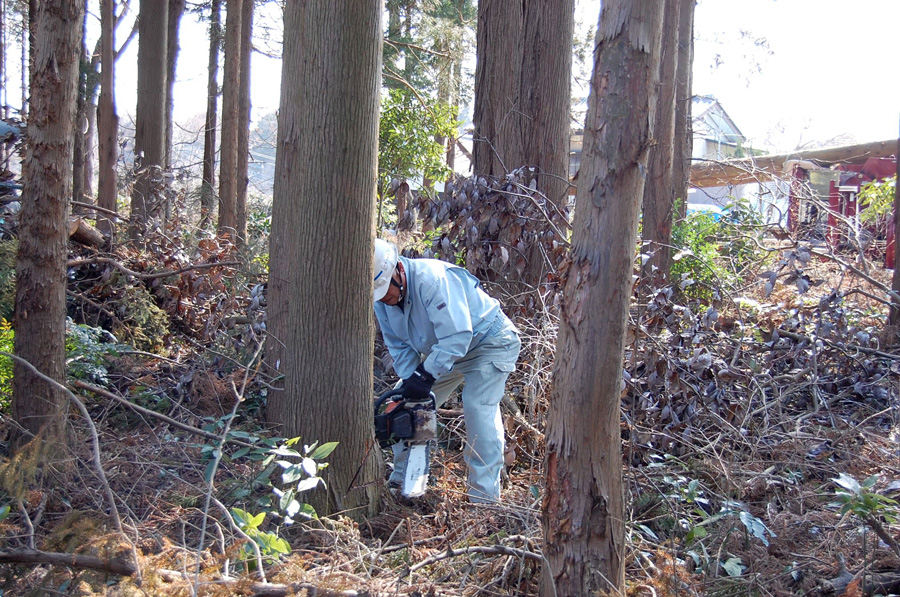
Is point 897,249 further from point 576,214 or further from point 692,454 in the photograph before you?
point 576,214

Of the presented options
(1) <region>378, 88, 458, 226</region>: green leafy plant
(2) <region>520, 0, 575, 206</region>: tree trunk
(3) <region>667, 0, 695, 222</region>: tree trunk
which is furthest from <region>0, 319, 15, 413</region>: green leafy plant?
(3) <region>667, 0, 695, 222</region>: tree trunk

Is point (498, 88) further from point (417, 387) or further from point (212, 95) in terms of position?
point (212, 95)

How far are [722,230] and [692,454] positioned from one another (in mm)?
4740

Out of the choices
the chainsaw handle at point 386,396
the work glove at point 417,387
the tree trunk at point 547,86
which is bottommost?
the chainsaw handle at point 386,396

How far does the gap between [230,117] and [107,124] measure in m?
1.93

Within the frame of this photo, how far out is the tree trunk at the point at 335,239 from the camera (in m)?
3.22

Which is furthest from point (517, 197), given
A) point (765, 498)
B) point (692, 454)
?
point (765, 498)

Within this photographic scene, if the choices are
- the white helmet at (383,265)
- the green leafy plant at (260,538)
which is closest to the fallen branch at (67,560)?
the green leafy plant at (260,538)

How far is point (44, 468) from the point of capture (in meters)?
3.26

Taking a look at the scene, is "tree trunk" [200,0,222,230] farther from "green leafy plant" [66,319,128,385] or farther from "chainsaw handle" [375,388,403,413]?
"chainsaw handle" [375,388,403,413]

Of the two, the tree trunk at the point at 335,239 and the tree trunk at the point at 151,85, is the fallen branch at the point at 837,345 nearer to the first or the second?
the tree trunk at the point at 335,239

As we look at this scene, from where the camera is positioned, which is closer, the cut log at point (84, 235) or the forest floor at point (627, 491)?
the forest floor at point (627, 491)

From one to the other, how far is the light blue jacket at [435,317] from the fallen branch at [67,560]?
6.28 feet

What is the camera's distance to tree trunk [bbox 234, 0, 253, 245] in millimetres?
12602
